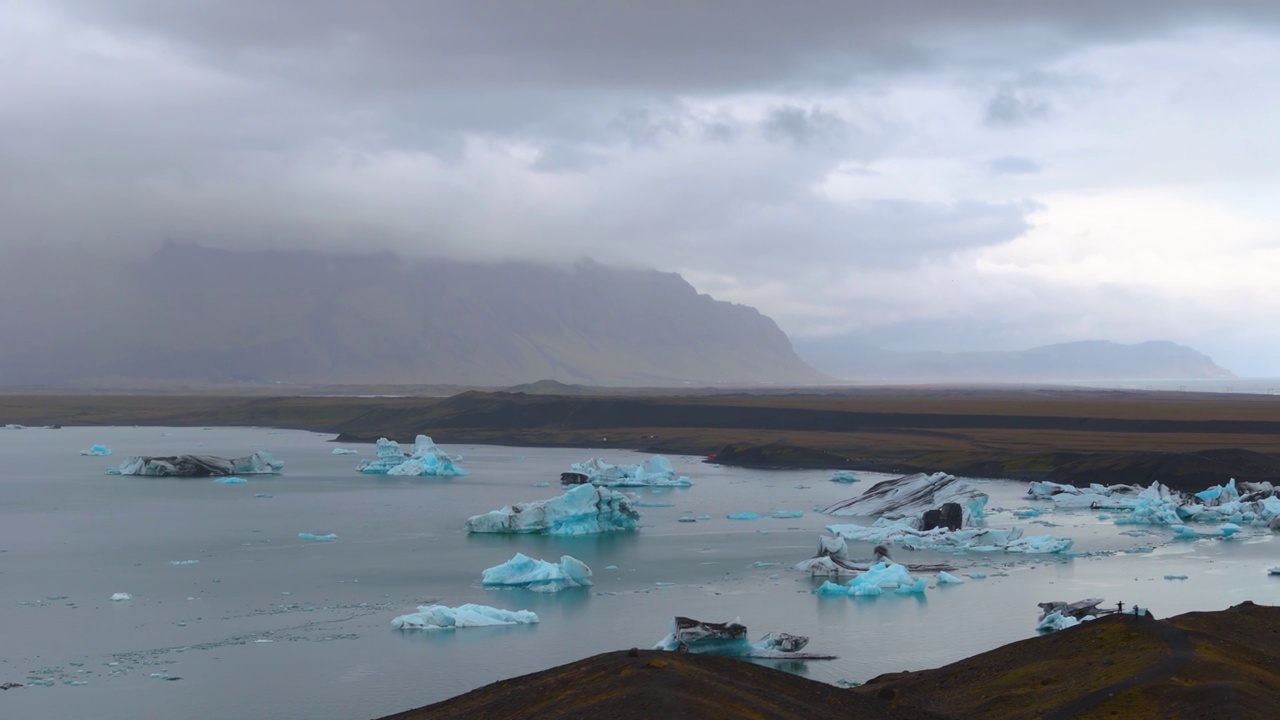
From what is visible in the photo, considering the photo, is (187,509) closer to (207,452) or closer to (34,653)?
(34,653)

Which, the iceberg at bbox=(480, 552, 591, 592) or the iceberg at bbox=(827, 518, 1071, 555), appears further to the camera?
the iceberg at bbox=(827, 518, 1071, 555)

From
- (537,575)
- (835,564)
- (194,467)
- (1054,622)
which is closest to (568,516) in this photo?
(537,575)

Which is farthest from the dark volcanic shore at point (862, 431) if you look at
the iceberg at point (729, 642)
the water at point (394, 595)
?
the iceberg at point (729, 642)

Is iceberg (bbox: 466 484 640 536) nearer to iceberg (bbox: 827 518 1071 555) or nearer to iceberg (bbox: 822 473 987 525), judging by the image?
iceberg (bbox: 827 518 1071 555)

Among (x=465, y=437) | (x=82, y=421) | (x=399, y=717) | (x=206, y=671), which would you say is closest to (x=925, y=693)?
(x=399, y=717)

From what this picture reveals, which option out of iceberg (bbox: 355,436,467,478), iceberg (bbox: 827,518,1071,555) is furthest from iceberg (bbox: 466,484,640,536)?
iceberg (bbox: 355,436,467,478)

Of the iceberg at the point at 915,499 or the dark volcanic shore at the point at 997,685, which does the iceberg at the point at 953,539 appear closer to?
the iceberg at the point at 915,499
